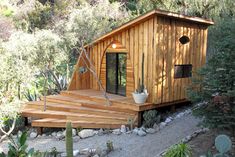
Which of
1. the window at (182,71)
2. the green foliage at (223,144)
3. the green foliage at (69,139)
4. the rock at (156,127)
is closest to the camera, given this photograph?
the green foliage at (223,144)

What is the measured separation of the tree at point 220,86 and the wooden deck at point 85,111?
257cm

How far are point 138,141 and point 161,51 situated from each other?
9.47 ft

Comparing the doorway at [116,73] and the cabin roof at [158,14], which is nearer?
the cabin roof at [158,14]

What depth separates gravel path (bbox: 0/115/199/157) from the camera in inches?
270

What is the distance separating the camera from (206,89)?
20.6 ft

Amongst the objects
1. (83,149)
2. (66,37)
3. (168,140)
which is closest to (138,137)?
(168,140)

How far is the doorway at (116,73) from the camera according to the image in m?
10.8

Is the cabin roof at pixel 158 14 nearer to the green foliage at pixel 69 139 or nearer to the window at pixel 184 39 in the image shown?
the window at pixel 184 39

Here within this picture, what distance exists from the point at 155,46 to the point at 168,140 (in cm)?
284

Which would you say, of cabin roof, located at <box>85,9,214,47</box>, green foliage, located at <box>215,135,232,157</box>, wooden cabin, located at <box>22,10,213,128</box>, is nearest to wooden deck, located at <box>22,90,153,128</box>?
wooden cabin, located at <box>22,10,213,128</box>

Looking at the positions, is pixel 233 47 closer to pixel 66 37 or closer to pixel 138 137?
pixel 138 137

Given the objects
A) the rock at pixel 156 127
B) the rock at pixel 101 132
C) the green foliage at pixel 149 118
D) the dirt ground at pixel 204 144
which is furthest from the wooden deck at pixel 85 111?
the dirt ground at pixel 204 144

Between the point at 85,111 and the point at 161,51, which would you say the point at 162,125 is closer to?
the point at 161,51

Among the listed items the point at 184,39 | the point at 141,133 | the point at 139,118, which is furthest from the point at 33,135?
the point at 184,39
